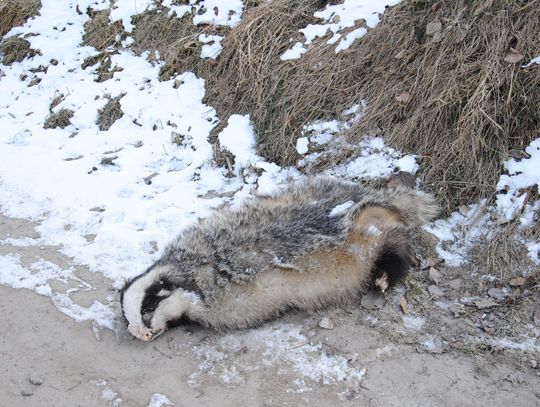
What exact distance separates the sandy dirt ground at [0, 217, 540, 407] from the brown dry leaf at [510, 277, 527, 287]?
1.58 ft

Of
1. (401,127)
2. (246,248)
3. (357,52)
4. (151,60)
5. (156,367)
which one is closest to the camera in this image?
(156,367)

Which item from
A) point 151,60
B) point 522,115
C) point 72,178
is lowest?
point 72,178

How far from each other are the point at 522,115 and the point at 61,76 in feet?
15.0

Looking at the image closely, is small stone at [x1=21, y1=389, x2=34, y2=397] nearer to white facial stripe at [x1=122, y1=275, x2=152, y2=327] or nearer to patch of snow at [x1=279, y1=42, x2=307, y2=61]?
white facial stripe at [x1=122, y1=275, x2=152, y2=327]

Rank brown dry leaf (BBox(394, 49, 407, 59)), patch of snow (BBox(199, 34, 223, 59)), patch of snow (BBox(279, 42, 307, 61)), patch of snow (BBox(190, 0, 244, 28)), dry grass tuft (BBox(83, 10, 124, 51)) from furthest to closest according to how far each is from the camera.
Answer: dry grass tuft (BBox(83, 10, 124, 51))
patch of snow (BBox(190, 0, 244, 28))
patch of snow (BBox(199, 34, 223, 59))
patch of snow (BBox(279, 42, 307, 61))
brown dry leaf (BBox(394, 49, 407, 59))

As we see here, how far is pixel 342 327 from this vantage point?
3.45m

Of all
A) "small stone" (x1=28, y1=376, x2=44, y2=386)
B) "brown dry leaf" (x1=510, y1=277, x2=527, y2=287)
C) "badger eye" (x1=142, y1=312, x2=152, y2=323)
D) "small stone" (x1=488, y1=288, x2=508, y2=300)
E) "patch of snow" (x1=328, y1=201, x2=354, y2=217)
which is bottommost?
"small stone" (x1=28, y1=376, x2=44, y2=386)

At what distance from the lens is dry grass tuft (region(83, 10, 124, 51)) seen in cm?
638

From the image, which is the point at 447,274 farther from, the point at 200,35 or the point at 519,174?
the point at 200,35

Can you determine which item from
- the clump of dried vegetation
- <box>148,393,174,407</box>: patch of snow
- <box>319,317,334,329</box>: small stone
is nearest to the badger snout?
<box>148,393,174,407</box>: patch of snow

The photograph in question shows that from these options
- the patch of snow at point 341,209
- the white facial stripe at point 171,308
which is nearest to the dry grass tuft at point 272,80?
the patch of snow at point 341,209

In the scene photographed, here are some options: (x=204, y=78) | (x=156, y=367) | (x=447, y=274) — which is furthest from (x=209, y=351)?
(x=204, y=78)

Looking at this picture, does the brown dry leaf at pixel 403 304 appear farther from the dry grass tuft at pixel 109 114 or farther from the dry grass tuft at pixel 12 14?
the dry grass tuft at pixel 12 14

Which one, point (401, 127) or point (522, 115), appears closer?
point (522, 115)
